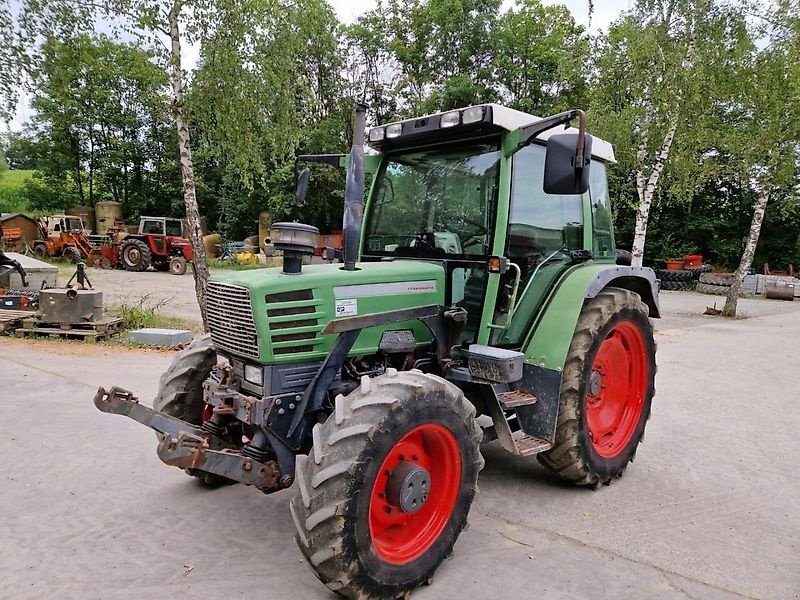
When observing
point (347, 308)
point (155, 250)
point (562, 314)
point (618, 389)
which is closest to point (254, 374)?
point (347, 308)

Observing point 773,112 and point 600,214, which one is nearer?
point 600,214

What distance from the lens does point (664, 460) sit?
430 centimetres

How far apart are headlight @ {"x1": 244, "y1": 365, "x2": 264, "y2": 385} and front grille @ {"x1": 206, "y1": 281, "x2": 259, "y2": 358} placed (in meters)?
0.08

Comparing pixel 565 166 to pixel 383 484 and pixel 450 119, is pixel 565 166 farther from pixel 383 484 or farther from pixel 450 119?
pixel 383 484

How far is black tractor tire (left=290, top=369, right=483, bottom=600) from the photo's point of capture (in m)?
2.31

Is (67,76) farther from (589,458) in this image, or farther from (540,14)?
(540,14)

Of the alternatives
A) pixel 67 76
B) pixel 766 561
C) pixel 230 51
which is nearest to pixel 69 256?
pixel 67 76

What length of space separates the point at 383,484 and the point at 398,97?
23089 mm

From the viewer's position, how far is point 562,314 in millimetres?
3523

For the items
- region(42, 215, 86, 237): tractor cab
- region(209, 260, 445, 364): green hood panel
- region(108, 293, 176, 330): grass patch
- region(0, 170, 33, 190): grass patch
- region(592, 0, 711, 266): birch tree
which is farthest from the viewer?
region(0, 170, 33, 190): grass patch

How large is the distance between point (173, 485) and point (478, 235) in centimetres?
248

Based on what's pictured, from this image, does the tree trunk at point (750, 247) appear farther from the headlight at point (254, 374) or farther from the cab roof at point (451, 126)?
the headlight at point (254, 374)

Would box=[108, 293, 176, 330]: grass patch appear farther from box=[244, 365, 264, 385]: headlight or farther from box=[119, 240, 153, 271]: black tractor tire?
→ box=[119, 240, 153, 271]: black tractor tire

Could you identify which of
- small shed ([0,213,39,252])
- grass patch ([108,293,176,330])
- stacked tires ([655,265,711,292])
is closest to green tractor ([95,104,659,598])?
grass patch ([108,293,176,330])
